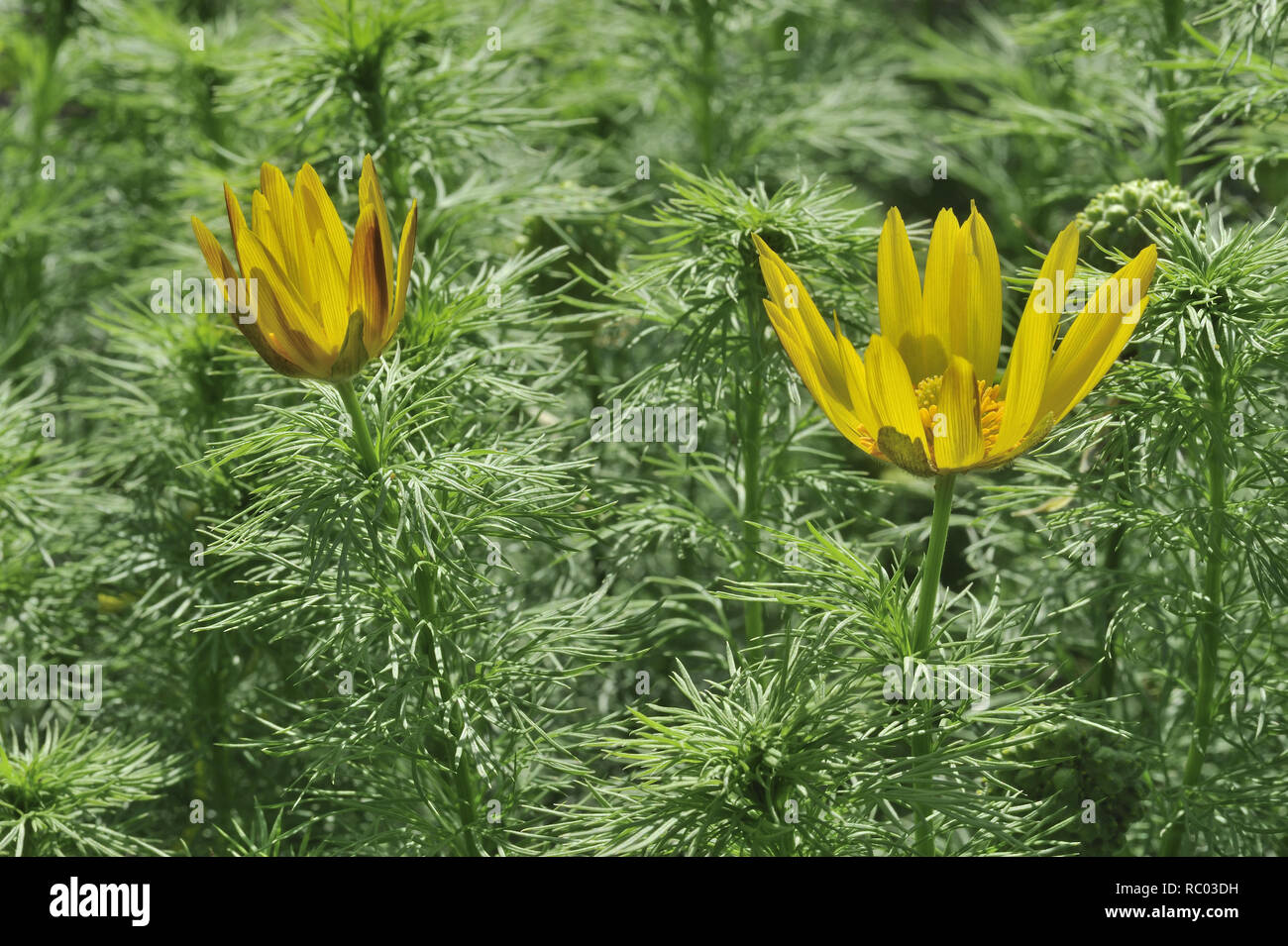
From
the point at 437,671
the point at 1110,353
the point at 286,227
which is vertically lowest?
the point at 437,671

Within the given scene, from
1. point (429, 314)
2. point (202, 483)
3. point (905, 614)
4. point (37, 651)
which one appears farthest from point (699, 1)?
point (37, 651)

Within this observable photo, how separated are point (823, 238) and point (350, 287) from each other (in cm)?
49

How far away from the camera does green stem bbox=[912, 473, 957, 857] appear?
85 centimetres

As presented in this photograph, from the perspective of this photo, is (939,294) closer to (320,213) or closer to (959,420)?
(959,420)

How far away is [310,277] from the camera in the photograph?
868mm

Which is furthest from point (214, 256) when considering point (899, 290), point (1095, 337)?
point (1095, 337)

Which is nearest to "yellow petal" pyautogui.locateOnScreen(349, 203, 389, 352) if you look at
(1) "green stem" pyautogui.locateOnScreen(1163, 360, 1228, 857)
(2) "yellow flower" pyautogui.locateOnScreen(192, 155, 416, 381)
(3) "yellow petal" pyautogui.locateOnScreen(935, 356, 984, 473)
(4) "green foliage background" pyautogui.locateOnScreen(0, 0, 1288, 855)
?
(2) "yellow flower" pyautogui.locateOnScreen(192, 155, 416, 381)

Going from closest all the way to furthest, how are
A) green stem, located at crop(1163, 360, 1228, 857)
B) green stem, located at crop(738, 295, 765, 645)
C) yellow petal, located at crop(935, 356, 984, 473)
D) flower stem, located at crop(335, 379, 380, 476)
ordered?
yellow petal, located at crop(935, 356, 984, 473), flower stem, located at crop(335, 379, 380, 476), green stem, located at crop(1163, 360, 1228, 857), green stem, located at crop(738, 295, 765, 645)

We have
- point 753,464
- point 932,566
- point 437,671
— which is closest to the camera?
point 932,566

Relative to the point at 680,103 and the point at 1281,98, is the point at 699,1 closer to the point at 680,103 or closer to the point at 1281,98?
the point at 680,103

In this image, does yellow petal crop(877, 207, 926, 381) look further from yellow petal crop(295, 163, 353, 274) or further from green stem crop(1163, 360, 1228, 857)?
yellow petal crop(295, 163, 353, 274)

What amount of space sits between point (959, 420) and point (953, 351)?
0.16 m

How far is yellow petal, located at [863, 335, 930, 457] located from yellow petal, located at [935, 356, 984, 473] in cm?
2

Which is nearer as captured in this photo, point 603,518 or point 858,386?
point 858,386
